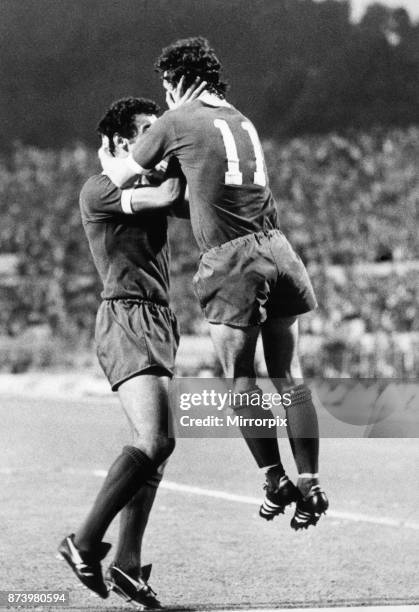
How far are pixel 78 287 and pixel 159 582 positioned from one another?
14031mm

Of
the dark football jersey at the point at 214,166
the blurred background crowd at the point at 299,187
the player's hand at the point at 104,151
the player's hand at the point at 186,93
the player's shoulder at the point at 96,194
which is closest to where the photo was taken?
the dark football jersey at the point at 214,166

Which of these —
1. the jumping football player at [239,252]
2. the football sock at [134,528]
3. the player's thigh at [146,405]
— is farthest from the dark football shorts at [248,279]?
the football sock at [134,528]

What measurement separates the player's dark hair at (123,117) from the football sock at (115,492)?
0.90m

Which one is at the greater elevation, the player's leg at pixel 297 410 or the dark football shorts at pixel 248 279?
the dark football shorts at pixel 248 279

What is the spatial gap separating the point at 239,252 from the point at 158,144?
36cm

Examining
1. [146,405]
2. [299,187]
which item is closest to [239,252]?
[146,405]

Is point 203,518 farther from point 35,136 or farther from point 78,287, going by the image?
point 35,136

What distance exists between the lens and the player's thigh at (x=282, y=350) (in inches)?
119

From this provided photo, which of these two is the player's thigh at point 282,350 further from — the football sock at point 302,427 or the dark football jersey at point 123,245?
the dark football jersey at point 123,245

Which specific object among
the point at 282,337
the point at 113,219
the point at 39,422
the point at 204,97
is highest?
the point at 204,97

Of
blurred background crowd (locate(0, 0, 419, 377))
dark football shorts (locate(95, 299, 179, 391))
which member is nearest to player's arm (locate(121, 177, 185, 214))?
dark football shorts (locate(95, 299, 179, 391))

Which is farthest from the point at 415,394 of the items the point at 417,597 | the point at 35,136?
the point at 35,136

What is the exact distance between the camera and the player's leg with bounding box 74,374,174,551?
3.18 meters

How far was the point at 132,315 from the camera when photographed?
3320 millimetres
